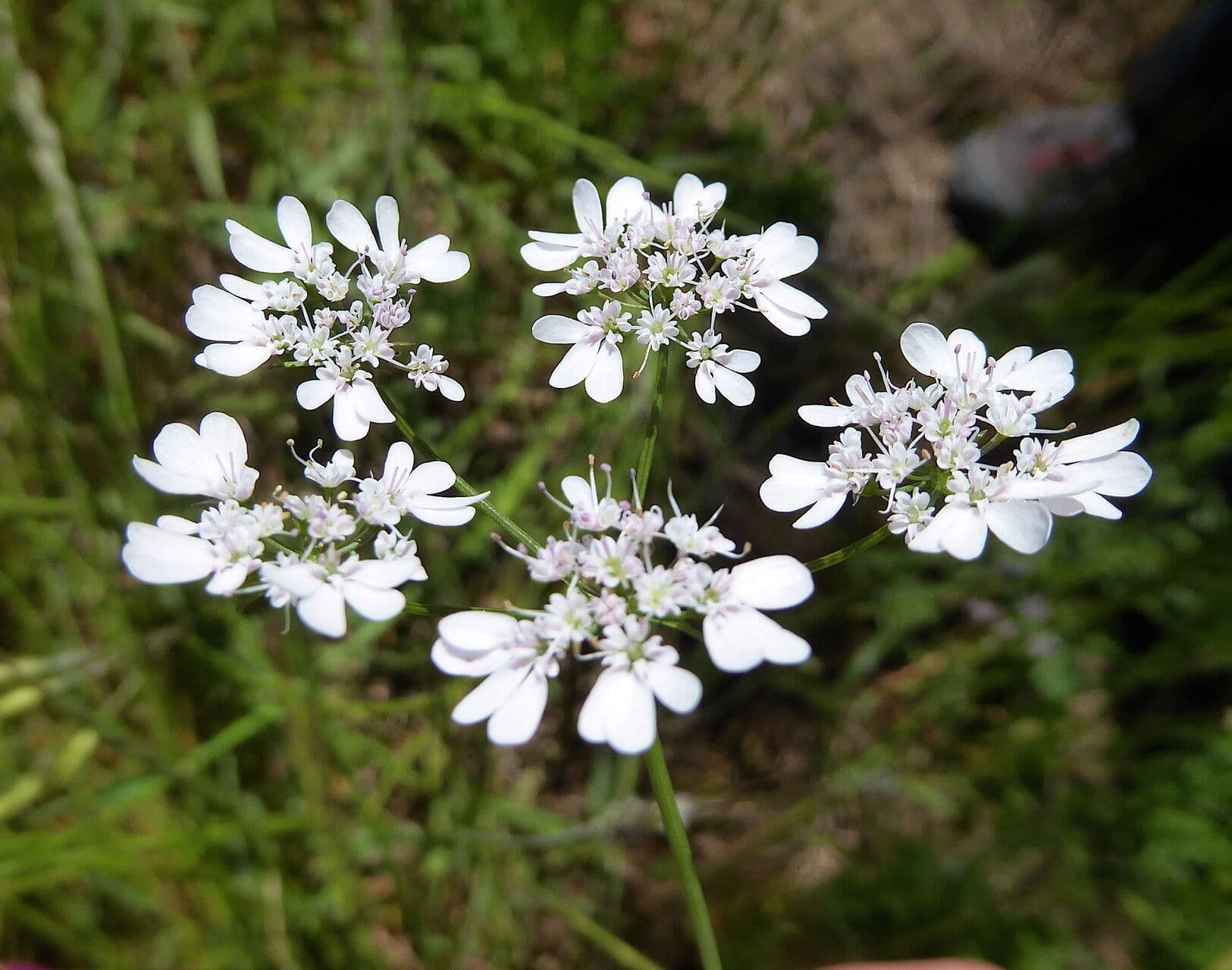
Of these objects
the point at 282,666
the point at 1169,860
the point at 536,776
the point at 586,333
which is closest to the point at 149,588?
the point at 282,666

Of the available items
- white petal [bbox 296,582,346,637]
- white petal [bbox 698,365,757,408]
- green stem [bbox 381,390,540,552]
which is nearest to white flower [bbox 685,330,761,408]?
white petal [bbox 698,365,757,408]

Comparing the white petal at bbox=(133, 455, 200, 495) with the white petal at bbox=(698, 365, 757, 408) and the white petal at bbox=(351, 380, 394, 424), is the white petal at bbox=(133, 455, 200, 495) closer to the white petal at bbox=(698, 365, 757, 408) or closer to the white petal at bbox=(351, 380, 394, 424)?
the white petal at bbox=(351, 380, 394, 424)

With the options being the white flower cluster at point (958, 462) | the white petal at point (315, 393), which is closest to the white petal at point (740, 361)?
the white flower cluster at point (958, 462)

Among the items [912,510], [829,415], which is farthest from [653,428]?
[912,510]

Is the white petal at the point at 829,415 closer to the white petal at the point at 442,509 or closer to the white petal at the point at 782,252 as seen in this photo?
the white petal at the point at 782,252

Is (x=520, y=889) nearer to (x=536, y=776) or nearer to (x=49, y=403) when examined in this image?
(x=536, y=776)

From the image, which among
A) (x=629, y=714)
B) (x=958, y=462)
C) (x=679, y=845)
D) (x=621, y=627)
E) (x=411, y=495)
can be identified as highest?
(x=411, y=495)

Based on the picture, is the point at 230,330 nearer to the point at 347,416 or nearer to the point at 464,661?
the point at 347,416
